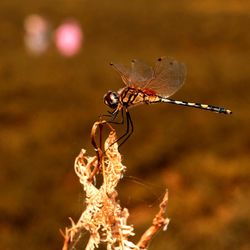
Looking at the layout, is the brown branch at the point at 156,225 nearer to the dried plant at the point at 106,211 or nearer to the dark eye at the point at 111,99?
the dried plant at the point at 106,211

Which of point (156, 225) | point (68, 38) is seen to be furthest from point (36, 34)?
point (156, 225)

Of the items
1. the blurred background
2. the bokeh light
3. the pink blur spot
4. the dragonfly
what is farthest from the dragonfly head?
the pink blur spot

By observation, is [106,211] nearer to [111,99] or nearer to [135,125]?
[111,99]

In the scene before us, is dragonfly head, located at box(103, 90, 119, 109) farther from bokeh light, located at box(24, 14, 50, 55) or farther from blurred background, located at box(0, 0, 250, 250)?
bokeh light, located at box(24, 14, 50, 55)

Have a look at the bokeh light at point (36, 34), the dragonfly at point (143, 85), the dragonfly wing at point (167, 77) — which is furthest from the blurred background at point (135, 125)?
the dragonfly wing at point (167, 77)

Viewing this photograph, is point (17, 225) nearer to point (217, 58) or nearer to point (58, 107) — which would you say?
point (58, 107)

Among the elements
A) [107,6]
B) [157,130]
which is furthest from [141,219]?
[107,6]
